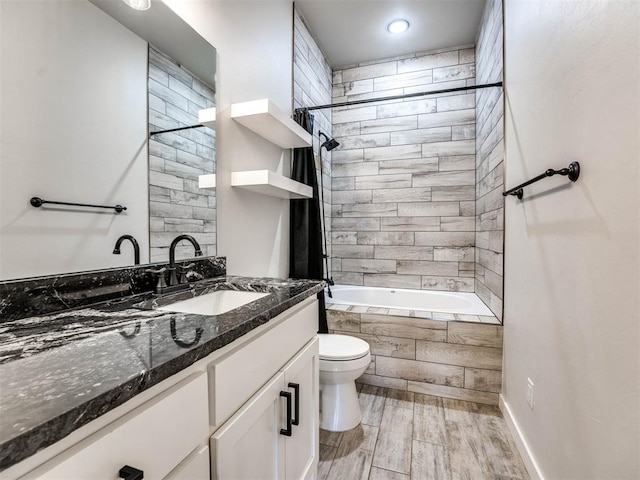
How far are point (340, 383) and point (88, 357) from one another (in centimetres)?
149

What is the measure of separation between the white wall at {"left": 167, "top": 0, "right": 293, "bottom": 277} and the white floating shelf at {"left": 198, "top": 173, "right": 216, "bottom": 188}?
4 centimetres

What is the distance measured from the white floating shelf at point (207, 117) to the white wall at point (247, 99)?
4cm

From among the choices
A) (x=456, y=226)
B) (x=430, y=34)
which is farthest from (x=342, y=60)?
(x=456, y=226)

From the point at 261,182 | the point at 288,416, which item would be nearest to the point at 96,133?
the point at 261,182

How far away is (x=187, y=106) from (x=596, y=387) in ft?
5.99

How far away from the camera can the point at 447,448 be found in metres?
1.66

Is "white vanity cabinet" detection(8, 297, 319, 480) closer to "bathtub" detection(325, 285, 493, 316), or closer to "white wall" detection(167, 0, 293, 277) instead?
"white wall" detection(167, 0, 293, 277)

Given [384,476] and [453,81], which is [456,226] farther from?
[384,476]

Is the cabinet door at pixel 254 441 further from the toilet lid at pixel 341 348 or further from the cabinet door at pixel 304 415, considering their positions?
the toilet lid at pixel 341 348

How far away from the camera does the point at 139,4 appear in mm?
1168

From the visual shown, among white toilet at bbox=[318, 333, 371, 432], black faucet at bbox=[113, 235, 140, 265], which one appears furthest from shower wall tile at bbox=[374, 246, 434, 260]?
black faucet at bbox=[113, 235, 140, 265]

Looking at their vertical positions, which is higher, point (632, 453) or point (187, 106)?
point (187, 106)

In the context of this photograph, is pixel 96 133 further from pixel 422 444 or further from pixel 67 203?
pixel 422 444

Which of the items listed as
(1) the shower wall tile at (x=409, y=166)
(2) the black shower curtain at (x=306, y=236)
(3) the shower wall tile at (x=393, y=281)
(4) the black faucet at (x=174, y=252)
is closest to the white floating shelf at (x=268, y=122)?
(2) the black shower curtain at (x=306, y=236)
